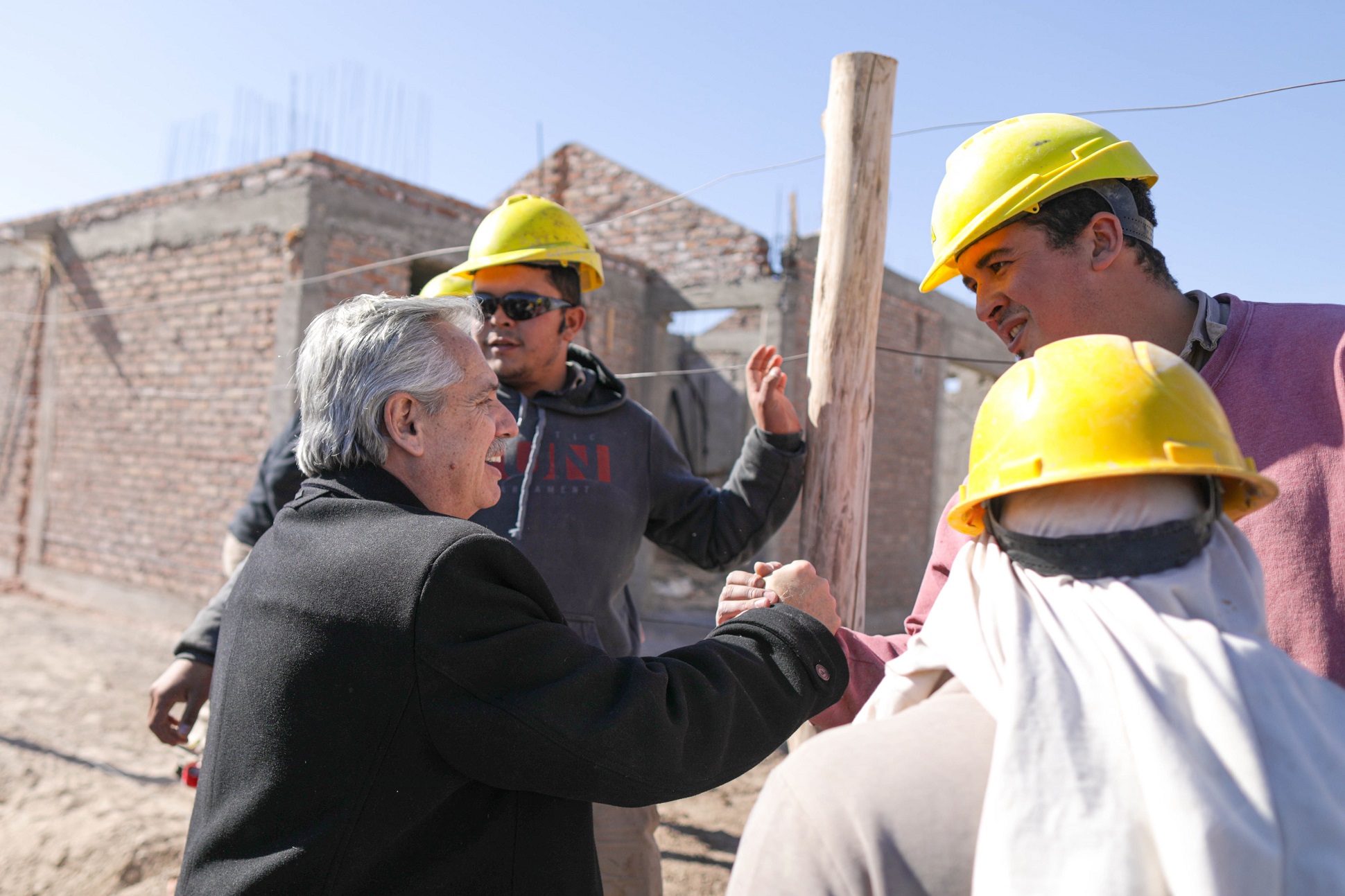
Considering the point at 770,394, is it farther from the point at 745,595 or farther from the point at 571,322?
the point at 745,595

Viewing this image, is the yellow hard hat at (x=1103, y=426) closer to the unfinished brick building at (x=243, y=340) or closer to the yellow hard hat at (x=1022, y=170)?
the yellow hard hat at (x=1022, y=170)

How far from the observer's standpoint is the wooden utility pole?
8.82 ft

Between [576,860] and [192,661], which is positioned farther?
[192,661]

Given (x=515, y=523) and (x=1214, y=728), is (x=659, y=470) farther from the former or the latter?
(x=1214, y=728)

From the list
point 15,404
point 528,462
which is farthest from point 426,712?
point 15,404

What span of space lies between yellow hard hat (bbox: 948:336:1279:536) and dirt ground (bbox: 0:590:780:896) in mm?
3441

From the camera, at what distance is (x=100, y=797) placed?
14.8ft

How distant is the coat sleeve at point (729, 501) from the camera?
2738 mm

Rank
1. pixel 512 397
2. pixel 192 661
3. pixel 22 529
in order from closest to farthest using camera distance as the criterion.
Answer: pixel 192 661
pixel 512 397
pixel 22 529

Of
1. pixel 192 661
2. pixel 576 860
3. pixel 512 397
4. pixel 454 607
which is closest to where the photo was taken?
pixel 454 607

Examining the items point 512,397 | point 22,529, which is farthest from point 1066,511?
point 22,529

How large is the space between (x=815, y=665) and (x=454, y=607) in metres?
0.66

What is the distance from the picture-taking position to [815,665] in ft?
5.22

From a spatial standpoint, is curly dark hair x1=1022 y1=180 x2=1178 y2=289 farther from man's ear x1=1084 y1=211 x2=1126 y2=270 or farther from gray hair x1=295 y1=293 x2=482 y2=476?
gray hair x1=295 y1=293 x2=482 y2=476
